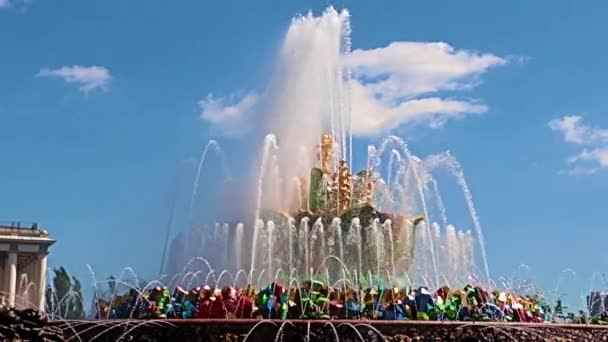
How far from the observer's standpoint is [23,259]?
223 ft

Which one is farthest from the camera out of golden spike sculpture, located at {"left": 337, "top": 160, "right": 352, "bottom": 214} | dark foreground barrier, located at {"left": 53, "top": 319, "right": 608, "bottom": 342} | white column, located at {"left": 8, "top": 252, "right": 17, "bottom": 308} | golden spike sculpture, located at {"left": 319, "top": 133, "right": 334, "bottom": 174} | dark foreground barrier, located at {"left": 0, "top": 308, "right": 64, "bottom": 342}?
white column, located at {"left": 8, "top": 252, "right": 17, "bottom": 308}

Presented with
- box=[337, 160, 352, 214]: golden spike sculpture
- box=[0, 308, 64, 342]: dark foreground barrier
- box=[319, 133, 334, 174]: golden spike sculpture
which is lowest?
box=[0, 308, 64, 342]: dark foreground barrier

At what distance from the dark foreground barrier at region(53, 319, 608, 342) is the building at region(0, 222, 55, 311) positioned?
45.6 metres

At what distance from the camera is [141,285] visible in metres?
22.1

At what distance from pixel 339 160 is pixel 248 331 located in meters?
11.9

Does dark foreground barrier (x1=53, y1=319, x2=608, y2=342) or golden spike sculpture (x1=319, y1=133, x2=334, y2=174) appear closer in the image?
dark foreground barrier (x1=53, y1=319, x2=608, y2=342)

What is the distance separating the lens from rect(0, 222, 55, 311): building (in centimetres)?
6347

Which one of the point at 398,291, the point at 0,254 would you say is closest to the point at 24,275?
the point at 0,254

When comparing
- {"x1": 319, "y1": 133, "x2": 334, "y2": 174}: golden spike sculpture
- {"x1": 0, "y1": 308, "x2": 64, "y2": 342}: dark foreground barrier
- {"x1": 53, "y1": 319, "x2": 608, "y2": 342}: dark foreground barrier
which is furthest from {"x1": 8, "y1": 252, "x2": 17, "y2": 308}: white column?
{"x1": 0, "y1": 308, "x2": 64, "y2": 342}: dark foreground barrier

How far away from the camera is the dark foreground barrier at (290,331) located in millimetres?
16891

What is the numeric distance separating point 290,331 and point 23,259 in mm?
54697

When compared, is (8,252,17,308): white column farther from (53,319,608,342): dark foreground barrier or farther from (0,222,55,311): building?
(53,319,608,342): dark foreground barrier

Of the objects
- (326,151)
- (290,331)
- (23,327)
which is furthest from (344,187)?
(23,327)

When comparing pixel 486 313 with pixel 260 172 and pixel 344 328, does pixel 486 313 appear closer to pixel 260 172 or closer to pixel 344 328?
pixel 344 328
